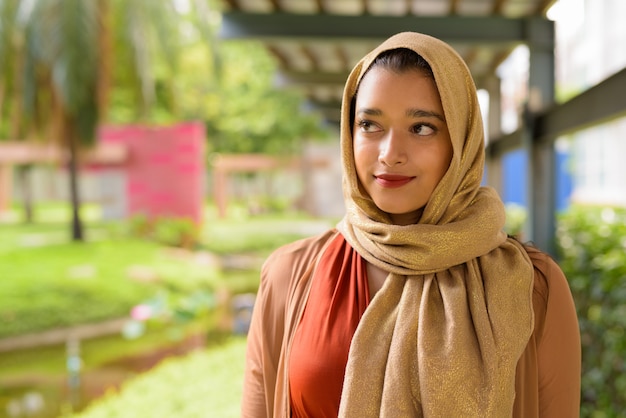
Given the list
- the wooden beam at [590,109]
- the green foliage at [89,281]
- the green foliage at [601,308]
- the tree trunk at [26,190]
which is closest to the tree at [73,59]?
the green foliage at [89,281]

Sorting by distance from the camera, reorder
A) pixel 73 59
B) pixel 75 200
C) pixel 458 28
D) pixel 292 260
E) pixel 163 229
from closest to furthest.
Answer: pixel 292 260
pixel 458 28
pixel 73 59
pixel 75 200
pixel 163 229

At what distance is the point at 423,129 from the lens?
3.30 ft

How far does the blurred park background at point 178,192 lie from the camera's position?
3.13 meters

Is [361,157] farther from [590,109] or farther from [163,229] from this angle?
[163,229]

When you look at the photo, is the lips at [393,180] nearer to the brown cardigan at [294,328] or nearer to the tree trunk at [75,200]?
the brown cardigan at [294,328]

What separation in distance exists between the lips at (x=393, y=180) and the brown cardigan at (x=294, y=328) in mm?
208

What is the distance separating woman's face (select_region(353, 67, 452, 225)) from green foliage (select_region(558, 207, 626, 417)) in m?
1.44

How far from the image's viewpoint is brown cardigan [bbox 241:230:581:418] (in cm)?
99

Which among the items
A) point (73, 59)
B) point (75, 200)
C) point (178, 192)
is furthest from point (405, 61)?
point (178, 192)

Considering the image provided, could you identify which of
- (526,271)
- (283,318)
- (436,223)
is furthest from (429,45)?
(283,318)

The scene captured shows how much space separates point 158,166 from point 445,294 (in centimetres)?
1026

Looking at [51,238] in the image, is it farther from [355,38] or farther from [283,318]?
[283,318]

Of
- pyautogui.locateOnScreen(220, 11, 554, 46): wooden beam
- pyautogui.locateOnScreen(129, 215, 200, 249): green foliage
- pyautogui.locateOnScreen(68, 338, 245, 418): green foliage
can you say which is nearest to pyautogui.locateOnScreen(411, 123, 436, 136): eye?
pyautogui.locateOnScreen(220, 11, 554, 46): wooden beam

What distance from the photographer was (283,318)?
112cm
